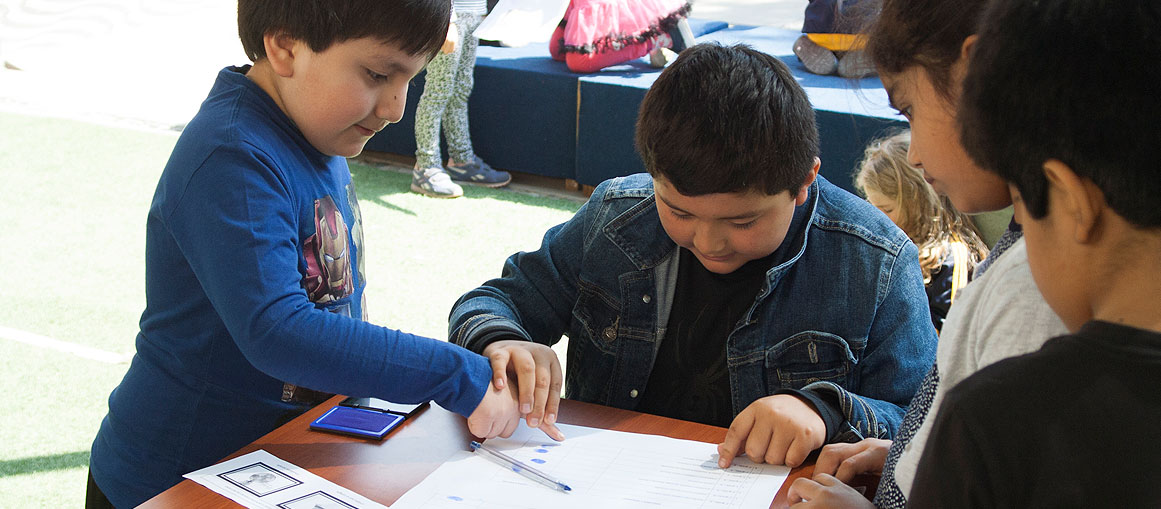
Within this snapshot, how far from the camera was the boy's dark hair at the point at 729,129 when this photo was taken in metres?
1.15

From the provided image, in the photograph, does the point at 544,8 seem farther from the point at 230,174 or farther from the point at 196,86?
the point at 230,174

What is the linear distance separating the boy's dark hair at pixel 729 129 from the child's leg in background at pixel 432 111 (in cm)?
308

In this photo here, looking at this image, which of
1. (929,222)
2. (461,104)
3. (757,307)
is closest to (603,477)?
(757,307)

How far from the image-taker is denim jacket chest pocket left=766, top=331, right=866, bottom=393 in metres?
1.23

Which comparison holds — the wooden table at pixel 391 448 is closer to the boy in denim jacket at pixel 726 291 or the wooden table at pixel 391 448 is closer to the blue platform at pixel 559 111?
the boy in denim jacket at pixel 726 291

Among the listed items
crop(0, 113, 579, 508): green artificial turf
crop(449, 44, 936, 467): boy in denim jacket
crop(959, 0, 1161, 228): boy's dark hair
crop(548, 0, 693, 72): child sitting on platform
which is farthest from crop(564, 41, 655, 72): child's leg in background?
crop(959, 0, 1161, 228): boy's dark hair

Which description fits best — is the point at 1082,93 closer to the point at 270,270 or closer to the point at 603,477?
the point at 603,477

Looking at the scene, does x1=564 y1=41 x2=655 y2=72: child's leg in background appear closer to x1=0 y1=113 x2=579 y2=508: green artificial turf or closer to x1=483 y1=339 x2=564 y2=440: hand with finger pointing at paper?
x1=0 y1=113 x2=579 y2=508: green artificial turf

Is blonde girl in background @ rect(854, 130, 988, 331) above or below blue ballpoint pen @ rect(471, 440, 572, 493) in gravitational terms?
below

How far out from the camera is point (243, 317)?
39.9 inches

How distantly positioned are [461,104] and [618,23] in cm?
80

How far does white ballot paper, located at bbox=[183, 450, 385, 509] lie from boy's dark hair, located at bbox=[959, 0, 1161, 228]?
2.19 feet

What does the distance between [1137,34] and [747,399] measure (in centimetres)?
80

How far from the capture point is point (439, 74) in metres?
4.14
